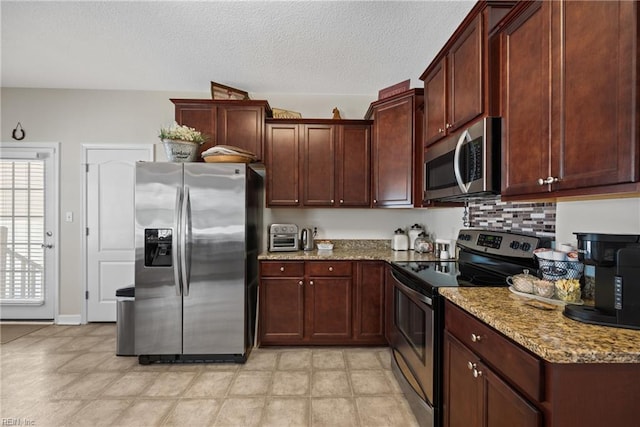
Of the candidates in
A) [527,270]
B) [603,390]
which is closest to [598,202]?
[527,270]

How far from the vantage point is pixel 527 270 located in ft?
4.92

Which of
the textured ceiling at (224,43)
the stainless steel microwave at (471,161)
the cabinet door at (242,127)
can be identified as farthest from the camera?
the cabinet door at (242,127)

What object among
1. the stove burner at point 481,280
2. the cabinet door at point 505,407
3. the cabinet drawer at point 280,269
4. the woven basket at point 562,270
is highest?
the woven basket at point 562,270

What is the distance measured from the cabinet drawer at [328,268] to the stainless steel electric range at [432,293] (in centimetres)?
64

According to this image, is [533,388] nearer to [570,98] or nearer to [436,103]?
[570,98]

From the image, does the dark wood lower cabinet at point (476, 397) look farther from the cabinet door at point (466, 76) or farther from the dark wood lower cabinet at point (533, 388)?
the cabinet door at point (466, 76)

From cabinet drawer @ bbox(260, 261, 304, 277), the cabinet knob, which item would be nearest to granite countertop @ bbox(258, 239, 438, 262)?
cabinet drawer @ bbox(260, 261, 304, 277)

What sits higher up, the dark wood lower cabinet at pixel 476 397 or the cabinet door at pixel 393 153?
the cabinet door at pixel 393 153

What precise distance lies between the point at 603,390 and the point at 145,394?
259 centimetres

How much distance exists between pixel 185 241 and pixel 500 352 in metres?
2.34

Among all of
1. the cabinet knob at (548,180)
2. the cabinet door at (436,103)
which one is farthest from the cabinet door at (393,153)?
the cabinet knob at (548,180)

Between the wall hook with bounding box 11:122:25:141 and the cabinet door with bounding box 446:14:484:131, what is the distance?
4.62 meters

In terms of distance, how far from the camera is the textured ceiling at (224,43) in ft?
6.81

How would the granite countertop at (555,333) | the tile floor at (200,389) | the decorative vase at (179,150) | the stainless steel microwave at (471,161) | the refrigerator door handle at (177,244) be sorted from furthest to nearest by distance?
the decorative vase at (179,150)
the refrigerator door handle at (177,244)
the tile floor at (200,389)
the stainless steel microwave at (471,161)
the granite countertop at (555,333)
